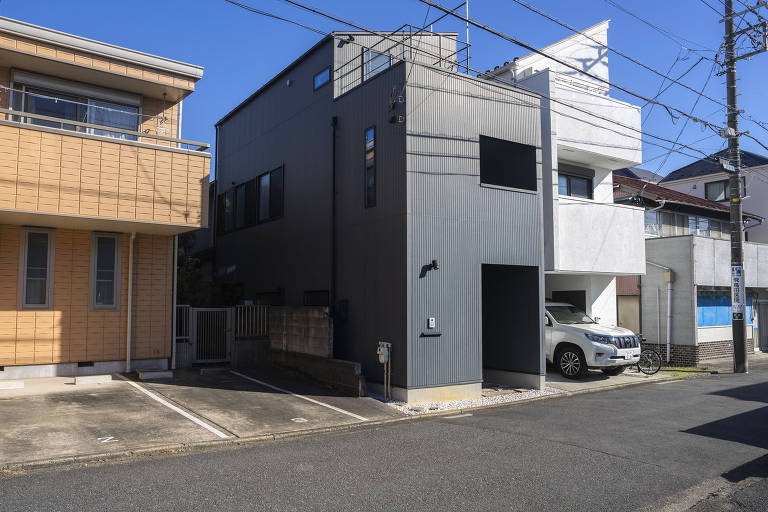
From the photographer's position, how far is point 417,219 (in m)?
11.4

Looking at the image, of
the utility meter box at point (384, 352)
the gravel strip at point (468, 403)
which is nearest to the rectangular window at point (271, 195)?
the utility meter box at point (384, 352)

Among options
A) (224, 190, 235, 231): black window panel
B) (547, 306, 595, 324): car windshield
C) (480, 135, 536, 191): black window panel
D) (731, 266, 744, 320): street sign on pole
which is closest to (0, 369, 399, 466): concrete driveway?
(480, 135, 536, 191): black window panel

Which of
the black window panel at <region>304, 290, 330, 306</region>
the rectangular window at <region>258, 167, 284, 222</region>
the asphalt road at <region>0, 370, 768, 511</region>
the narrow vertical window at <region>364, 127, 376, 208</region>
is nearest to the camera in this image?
the asphalt road at <region>0, 370, 768, 511</region>

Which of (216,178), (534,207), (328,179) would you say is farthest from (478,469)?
(216,178)

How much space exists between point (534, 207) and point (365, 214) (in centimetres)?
408

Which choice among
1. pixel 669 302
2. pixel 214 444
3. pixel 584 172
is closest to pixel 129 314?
pixel 214 444

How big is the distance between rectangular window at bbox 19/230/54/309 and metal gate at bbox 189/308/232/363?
3.39 meters

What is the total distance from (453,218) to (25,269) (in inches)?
358

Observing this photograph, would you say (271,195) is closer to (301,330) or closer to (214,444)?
(301,330)

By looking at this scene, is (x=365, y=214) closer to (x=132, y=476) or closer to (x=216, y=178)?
(x=132, y=476)

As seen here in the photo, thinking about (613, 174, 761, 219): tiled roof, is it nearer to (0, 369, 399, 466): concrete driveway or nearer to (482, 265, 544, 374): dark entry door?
(482, 265, 544, 374): dark entry door

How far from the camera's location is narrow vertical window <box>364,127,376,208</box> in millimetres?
12328

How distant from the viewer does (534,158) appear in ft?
44.1

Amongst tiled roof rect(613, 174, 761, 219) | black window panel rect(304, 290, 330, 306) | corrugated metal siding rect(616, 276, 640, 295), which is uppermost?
tiled roof rect(613, 174, 761, 219)
